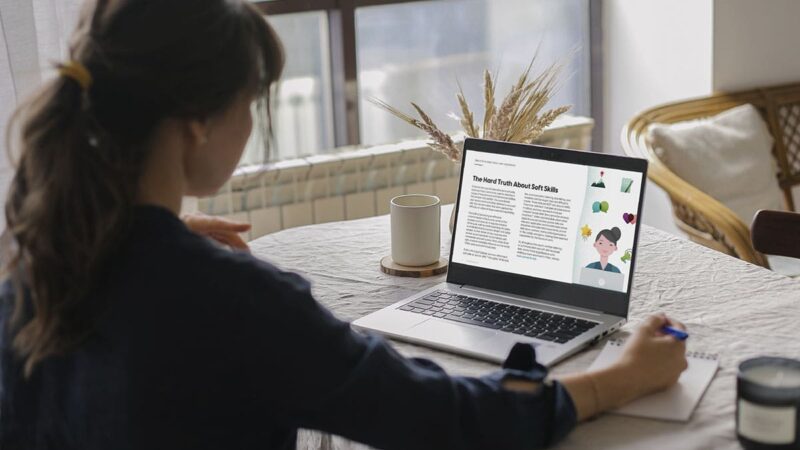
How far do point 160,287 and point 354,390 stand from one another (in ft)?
0.72

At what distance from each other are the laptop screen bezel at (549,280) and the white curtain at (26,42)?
114 cm

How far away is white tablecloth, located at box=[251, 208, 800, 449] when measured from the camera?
47.4 inches

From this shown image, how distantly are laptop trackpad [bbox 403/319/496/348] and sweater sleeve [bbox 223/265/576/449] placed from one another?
299mm

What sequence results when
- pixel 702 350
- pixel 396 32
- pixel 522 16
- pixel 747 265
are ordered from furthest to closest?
1. pixel 522 16
2. pixel 396 32
3. pixel 747 265
4. pixel 702 350

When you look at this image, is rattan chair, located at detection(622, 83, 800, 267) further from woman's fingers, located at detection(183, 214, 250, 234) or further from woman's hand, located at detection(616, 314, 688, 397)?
woman's fingers, located at detection(183, 214, 250, 234)

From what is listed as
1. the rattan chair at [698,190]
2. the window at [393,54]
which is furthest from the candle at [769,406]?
the window at [393,54]

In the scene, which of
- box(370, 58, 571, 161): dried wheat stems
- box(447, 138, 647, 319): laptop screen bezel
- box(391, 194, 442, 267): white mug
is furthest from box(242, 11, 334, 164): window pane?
box(447, 138, 647, 319): laptop screen bezel

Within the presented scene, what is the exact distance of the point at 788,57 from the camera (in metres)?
3.27

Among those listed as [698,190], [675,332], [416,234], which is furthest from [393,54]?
[675,332]

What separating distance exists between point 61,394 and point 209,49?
0.40 m

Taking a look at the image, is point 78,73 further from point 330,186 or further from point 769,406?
point 330,186

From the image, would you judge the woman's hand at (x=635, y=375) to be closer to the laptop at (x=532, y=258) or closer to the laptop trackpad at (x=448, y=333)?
the laptop at (x=532, y=258)

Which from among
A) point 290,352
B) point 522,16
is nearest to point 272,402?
point 290,352

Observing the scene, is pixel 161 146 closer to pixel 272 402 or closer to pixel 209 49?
pixel 209 49
